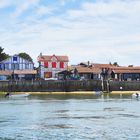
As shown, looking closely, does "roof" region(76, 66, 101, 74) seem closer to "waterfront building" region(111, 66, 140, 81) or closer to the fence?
"waterfront building" region(111, 66, 140, 81)

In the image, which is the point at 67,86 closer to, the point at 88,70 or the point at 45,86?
the point at 45,86

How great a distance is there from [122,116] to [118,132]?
15.1 metres

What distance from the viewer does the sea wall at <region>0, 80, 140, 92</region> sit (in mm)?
122625

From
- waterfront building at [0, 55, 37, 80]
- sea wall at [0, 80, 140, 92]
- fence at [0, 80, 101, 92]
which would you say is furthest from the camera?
waterfront building at [0, 55, 37, 80]

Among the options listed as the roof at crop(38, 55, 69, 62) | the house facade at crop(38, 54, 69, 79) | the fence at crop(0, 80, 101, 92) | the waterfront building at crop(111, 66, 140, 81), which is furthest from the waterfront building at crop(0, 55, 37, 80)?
the waterfront building at crop(111, 66, 140, 81)

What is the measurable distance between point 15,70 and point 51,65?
389 inches

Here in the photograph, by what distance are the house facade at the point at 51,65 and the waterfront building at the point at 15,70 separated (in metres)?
3.17

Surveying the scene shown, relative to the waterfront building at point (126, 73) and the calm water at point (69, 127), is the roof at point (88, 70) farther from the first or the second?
the calm water at point (69, 127)

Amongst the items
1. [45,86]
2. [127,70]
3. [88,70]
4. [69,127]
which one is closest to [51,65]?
[88,70]

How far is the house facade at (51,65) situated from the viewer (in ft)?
462

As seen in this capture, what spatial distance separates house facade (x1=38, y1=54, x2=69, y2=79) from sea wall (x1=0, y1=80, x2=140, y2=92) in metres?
18.0

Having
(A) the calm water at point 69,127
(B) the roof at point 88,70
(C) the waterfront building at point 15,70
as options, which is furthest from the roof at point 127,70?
(A) the calm water at point 69,127

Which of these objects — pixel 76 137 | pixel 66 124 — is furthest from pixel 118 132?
pixel 66 124

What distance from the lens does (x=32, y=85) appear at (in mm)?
122812
